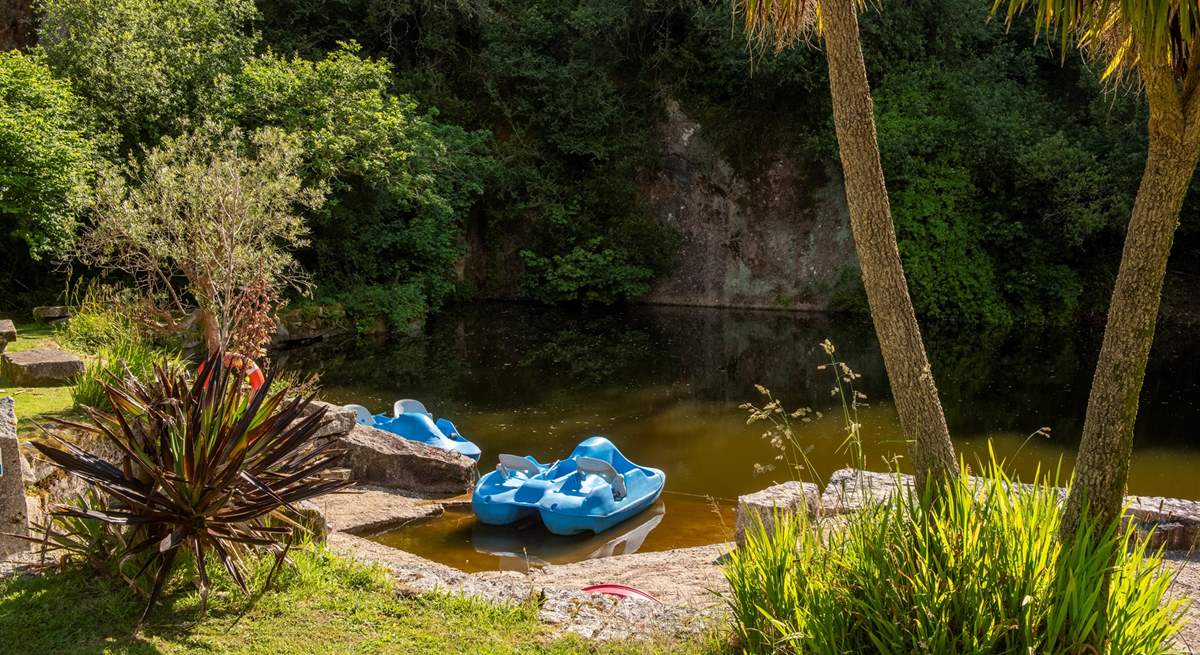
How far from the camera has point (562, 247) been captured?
2306 cm

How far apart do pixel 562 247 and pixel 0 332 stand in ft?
43.8

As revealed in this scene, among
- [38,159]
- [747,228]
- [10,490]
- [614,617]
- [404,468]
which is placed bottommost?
[404,468]

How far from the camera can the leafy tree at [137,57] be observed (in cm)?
1568

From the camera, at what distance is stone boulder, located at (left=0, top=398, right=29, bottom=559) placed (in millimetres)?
5477

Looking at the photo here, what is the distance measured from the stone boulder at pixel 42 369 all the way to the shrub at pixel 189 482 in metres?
4.82

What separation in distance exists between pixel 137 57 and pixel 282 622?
45.3ft

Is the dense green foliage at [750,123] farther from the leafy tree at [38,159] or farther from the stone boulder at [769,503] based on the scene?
the stone boulder at [769,503]

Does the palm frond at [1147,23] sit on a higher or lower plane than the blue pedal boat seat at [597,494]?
higher

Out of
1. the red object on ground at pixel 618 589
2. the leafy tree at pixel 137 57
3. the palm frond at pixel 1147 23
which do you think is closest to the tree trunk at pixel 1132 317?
the palm frond at pixel 1147 23

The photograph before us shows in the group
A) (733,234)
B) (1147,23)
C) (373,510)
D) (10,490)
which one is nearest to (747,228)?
(733,234)

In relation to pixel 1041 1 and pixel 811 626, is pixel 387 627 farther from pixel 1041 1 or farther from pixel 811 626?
→ pixel 1041 1

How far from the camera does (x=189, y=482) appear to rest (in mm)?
5035

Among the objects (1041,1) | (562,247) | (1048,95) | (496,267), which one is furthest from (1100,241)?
(1041,1)

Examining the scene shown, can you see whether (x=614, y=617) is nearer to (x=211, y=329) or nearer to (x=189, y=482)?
(x=189, y=482)
